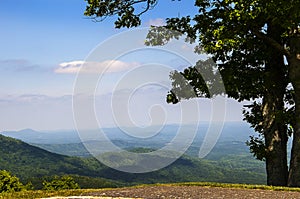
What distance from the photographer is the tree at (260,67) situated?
69.8ft

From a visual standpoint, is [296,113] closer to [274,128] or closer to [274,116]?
[274,116]

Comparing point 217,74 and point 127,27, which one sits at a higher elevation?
point 127,27

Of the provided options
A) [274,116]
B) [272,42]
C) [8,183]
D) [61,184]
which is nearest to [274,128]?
[274,116]

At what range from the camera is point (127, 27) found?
23.3m

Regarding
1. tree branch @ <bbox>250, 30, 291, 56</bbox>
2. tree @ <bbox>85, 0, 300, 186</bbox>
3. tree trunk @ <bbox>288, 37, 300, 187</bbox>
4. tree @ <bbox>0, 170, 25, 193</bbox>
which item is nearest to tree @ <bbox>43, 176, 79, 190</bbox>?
tree @ <bbox>0, 170, 25, 193</bbox>

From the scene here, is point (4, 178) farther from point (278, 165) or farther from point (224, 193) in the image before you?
point (278, 165)

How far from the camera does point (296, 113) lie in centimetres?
2152

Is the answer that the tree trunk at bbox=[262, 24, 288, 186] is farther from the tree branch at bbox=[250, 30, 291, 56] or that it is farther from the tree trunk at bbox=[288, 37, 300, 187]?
the tree trunk at bbox=[288, 37, 300, 187]

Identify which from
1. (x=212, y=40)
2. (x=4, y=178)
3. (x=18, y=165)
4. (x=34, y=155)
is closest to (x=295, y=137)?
(x=212, y=40)

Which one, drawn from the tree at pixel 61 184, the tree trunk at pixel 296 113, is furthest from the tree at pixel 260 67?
the tree at pixel 61 184

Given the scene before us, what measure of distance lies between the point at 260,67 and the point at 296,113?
3834 mm

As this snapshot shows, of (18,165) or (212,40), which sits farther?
(18,165)

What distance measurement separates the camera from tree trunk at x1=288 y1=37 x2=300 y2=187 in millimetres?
21250

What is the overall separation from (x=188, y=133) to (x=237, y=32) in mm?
5911
